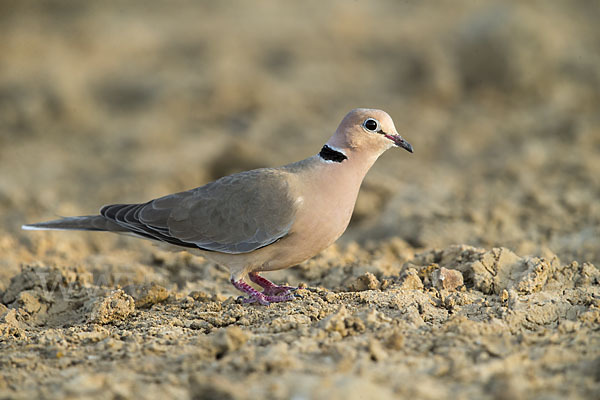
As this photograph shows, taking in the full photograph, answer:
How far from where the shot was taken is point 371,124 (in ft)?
14.4

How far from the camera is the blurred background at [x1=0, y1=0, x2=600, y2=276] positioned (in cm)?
682

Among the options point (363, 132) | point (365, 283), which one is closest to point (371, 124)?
point (363, 132)

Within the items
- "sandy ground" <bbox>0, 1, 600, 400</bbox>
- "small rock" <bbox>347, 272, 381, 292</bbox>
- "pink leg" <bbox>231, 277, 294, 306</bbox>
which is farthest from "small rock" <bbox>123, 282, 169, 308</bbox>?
"small rock" <bbox>347, 272, 381, 292</bbox>

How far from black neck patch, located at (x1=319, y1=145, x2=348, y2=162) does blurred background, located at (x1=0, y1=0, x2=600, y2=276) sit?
2028 millimetres

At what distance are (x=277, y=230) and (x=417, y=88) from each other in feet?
→ 22.8

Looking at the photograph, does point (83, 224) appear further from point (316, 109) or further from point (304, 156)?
point (316, 109)

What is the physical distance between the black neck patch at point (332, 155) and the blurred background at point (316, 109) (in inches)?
79.8

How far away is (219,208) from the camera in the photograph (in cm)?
455

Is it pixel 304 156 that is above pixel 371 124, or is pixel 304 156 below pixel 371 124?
below

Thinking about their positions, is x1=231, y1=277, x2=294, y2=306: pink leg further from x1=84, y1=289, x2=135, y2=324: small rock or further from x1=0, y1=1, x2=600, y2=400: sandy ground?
x1=84, y1=289, x2=135, y2=324: small rock

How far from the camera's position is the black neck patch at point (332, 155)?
4.36m

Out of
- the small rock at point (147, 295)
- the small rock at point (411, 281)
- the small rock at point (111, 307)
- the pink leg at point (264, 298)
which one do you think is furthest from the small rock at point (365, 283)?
the small rock at point (111, 307)

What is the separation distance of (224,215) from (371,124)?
114 centimetres

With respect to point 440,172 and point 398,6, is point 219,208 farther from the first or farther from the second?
point 398,6
